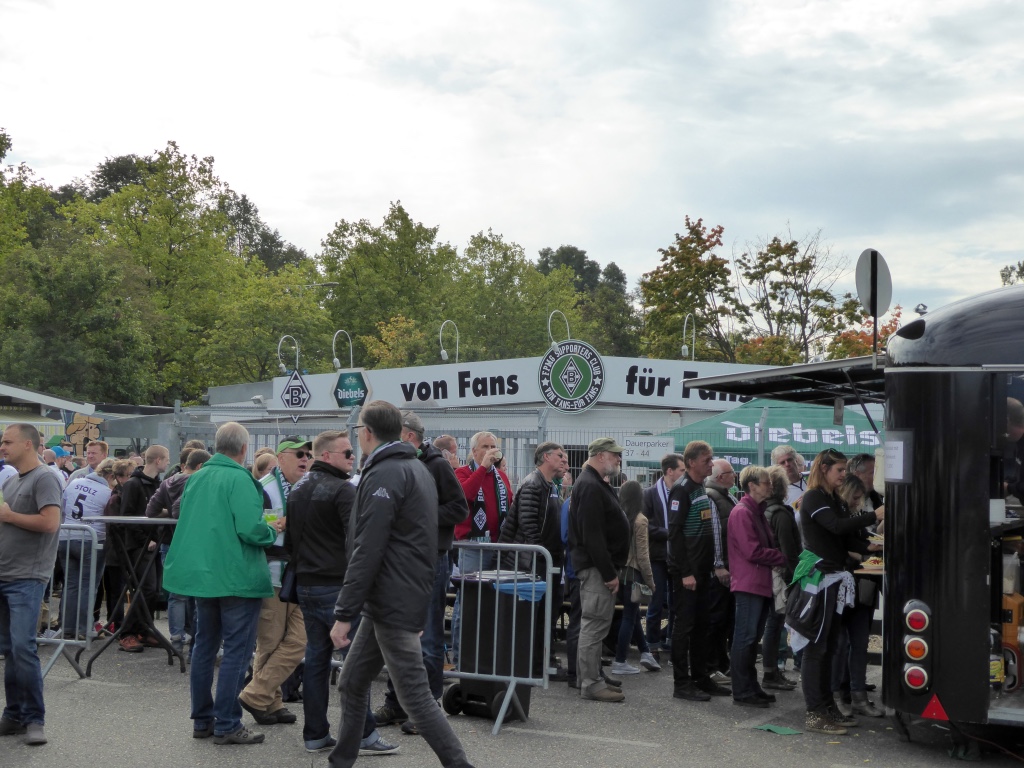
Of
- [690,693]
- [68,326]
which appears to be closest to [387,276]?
[68,326]

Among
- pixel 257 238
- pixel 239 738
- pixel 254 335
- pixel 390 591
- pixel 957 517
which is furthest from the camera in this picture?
pixel 257 238

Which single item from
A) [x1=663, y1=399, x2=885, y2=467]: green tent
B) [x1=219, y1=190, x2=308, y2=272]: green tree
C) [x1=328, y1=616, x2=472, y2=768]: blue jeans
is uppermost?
[x1=219, y1=190, x2=308, y2=272]: green tree

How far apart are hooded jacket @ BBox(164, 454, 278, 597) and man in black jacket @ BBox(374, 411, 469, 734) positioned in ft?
3.48

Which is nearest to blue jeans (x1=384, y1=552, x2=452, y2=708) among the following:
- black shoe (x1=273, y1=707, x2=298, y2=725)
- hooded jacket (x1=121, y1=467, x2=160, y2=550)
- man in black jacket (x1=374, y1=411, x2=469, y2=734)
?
man in black jacket (x1=374, y1=411, x2=469, y2=734)

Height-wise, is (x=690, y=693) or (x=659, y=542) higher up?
(x=659, y=542)

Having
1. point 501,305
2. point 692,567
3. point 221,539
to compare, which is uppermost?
point 501,305

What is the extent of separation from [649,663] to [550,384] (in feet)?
46.6

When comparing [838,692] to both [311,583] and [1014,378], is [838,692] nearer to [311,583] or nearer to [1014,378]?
[1014,378]

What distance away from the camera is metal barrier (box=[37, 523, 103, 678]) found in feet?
27.9

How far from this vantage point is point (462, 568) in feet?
28.7

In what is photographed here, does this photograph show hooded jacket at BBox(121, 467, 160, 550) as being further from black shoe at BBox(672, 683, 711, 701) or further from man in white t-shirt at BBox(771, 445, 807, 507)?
man in white t-shirt at BBox(771, 445, 807, 507)

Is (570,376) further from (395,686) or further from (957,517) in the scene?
(395,686)

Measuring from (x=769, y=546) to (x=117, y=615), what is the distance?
6.08m

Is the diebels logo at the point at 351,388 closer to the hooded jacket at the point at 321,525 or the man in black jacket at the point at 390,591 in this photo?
the hooded jacket at the point at 321,525
